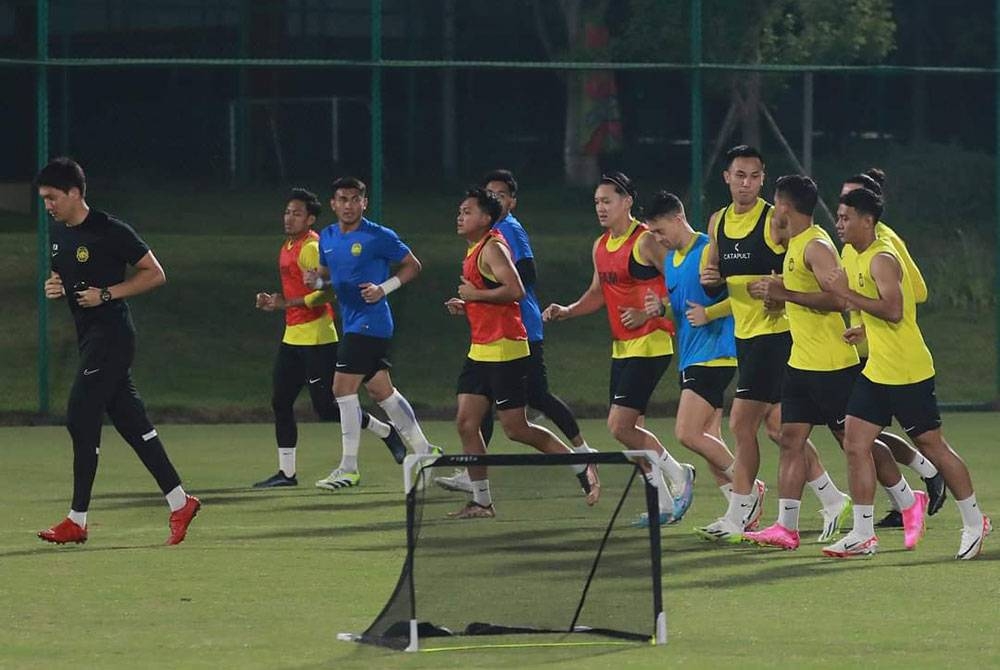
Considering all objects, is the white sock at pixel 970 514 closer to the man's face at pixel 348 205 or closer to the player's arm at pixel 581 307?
the player's arm at pixel 581 307

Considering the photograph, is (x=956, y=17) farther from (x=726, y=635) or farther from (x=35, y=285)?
(x=726, y=635)

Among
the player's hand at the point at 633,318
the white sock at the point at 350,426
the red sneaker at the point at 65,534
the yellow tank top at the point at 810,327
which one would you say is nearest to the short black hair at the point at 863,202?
the yellow tank top at the point at 810,327

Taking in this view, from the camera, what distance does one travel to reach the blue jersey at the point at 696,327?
11.6 metres

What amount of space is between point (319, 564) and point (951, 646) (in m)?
3.53

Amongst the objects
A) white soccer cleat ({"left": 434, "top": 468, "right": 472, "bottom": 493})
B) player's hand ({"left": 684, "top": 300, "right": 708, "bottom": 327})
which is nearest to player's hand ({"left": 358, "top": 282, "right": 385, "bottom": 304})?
player's hand ({"left": 684, "top": 300, "right": 708, "bottom": 327})

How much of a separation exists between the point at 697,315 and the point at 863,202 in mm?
1344

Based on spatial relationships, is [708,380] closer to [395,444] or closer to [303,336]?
[395,444]

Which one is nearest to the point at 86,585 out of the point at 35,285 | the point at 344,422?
the point at 344,422

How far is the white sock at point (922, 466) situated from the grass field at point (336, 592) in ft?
0.97

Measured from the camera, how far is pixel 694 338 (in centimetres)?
1167

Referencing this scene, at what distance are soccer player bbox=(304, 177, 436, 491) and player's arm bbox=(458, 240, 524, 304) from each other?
1993 mm

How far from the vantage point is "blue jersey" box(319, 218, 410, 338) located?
1428 cm

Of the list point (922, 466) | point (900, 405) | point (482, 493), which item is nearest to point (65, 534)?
point (482, 493)

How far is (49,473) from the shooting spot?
14.9 metres
